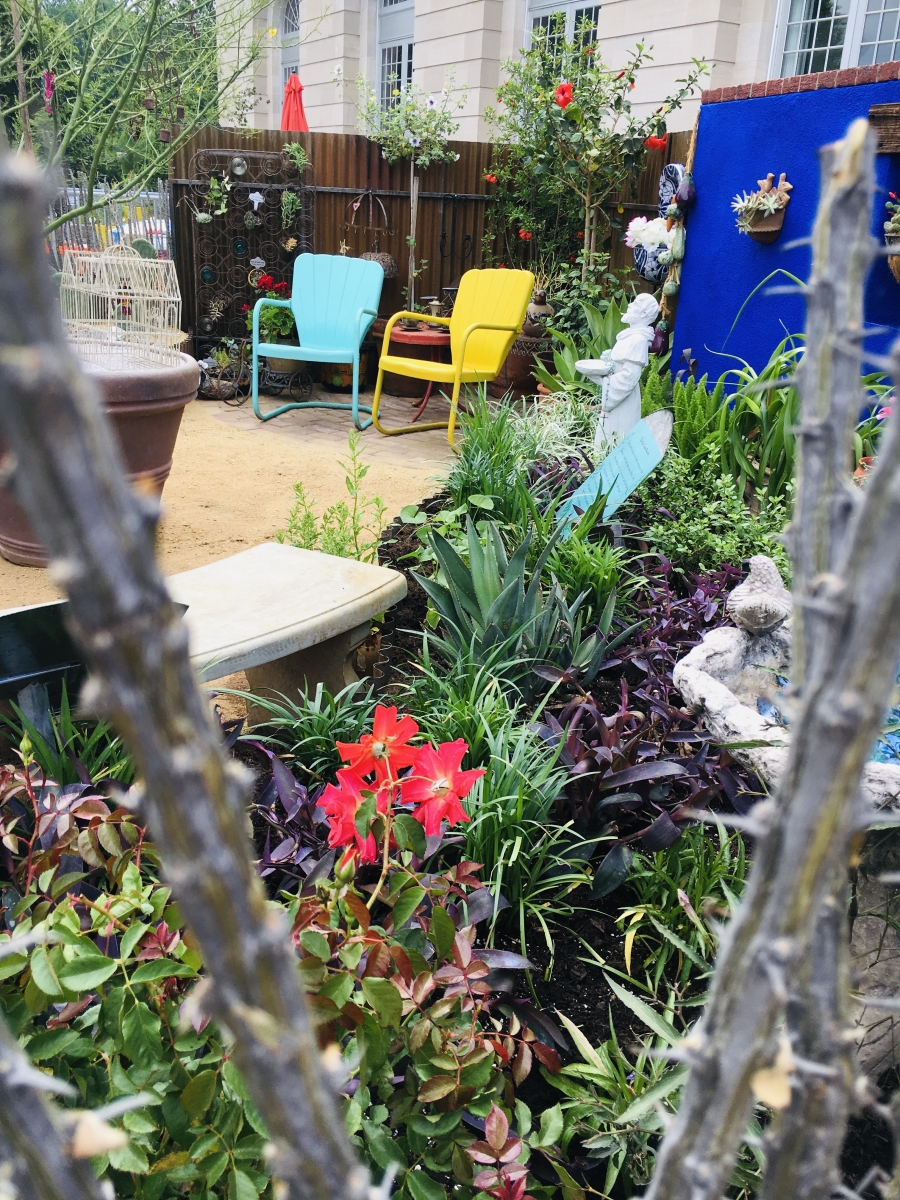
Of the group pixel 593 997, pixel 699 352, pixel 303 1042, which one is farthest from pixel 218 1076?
pixel 699 352

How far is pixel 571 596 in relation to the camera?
267 cm

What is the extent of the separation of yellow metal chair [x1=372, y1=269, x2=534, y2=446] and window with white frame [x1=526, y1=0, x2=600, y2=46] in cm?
305

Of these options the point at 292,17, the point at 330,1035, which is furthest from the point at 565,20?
the point at 330,1035

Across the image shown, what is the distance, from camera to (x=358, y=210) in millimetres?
7957

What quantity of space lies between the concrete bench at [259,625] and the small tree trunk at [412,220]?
5.78 meters

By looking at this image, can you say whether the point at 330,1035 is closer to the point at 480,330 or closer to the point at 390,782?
the point at 390,782

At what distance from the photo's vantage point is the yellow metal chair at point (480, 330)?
5711 millimetres

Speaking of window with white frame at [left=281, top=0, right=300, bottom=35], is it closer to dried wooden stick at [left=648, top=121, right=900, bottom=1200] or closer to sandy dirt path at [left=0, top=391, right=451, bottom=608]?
sandy dirt path at [left=0, top=391, right=451, bottom=608]

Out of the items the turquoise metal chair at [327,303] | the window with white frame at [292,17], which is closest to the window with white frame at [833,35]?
the turquoise metal chair at [327,303]

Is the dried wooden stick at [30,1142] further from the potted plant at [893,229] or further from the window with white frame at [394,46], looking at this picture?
the window with white frame at [394,46]

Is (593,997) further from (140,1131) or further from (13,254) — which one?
(13,254)

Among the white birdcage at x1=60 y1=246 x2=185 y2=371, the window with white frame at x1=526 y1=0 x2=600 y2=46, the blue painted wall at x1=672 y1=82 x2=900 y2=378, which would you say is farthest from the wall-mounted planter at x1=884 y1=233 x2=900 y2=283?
the window with white frame at x1=526 y1=0 x2=600 y2=46

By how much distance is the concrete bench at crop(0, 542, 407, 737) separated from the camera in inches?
67.9

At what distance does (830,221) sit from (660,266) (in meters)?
5.46
